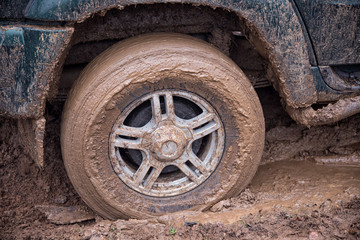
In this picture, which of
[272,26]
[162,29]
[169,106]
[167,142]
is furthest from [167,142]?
[272,26]

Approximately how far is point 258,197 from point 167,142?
83 centimetres

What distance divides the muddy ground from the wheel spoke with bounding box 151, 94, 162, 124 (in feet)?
2.21

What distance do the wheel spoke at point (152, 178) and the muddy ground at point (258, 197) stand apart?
23cm

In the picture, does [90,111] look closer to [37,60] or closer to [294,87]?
[37,60]

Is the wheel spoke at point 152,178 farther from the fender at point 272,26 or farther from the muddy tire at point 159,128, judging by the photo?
the fender at point 272,26

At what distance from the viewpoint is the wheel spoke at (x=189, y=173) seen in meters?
Answer: 2.45

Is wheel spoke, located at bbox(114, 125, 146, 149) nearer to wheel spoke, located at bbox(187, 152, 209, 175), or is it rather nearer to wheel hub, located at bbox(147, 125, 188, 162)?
wheel hub, located at bbox(147, 125, 188, 162)

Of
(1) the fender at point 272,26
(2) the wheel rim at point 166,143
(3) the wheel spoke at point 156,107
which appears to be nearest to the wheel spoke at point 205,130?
(2) the wheel rim at point 166,143

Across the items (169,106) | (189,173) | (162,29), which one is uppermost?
(162,29)

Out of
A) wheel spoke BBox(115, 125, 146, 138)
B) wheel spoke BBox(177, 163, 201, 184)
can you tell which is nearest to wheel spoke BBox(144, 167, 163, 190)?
wheel spoke BBox(177, 163, 201, 184)

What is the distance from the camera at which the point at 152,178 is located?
7.98 ft

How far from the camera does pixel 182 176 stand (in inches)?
101

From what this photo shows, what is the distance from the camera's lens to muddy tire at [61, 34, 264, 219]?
221cm

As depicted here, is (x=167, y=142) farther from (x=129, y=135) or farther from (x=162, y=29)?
(x=162, y=29)
